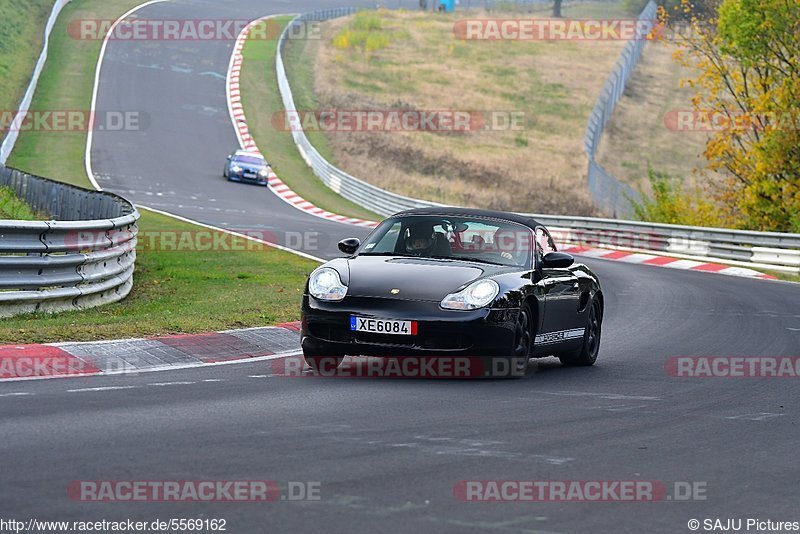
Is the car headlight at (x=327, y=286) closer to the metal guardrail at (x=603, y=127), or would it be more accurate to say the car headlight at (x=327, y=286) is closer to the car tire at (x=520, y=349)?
the car tire at (x=520, y=349)

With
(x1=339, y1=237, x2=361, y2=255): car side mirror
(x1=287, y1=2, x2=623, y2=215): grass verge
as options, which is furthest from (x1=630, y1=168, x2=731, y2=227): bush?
(x1=339, y1=237, x2=361, y2=255): car side mirror

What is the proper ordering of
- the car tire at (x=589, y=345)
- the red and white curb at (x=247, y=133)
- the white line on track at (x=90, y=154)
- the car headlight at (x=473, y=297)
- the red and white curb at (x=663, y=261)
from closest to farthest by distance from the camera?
1. the car headlight at (x=473, y=297)
2. the car tire at (x=589, y=345)
3. the white line on track at (x=90, y=154)
4. the red and white curb at (x=663, y=261)
5. the red and white curb at (x=247, y=133)

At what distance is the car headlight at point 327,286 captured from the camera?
10.6 metres

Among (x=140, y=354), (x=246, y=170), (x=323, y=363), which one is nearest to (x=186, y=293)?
(x=140, y=354)

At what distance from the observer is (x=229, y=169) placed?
4509 cm

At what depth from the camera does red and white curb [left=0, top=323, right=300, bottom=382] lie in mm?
10334

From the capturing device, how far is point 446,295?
34.5ft

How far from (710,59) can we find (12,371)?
28772 mm

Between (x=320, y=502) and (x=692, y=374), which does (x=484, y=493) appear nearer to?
(x=320, y=502)

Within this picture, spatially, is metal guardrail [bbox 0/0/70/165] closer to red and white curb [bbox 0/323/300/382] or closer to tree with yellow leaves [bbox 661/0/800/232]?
tree with yellow leaves [bbox 661/0/800/232]

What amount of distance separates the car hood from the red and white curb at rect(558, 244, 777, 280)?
17.5m

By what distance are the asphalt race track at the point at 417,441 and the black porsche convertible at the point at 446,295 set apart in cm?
33

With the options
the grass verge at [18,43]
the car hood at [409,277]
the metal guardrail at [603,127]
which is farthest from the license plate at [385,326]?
the grass verge at [18,43]

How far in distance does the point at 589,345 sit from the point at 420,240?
224 centimetres
